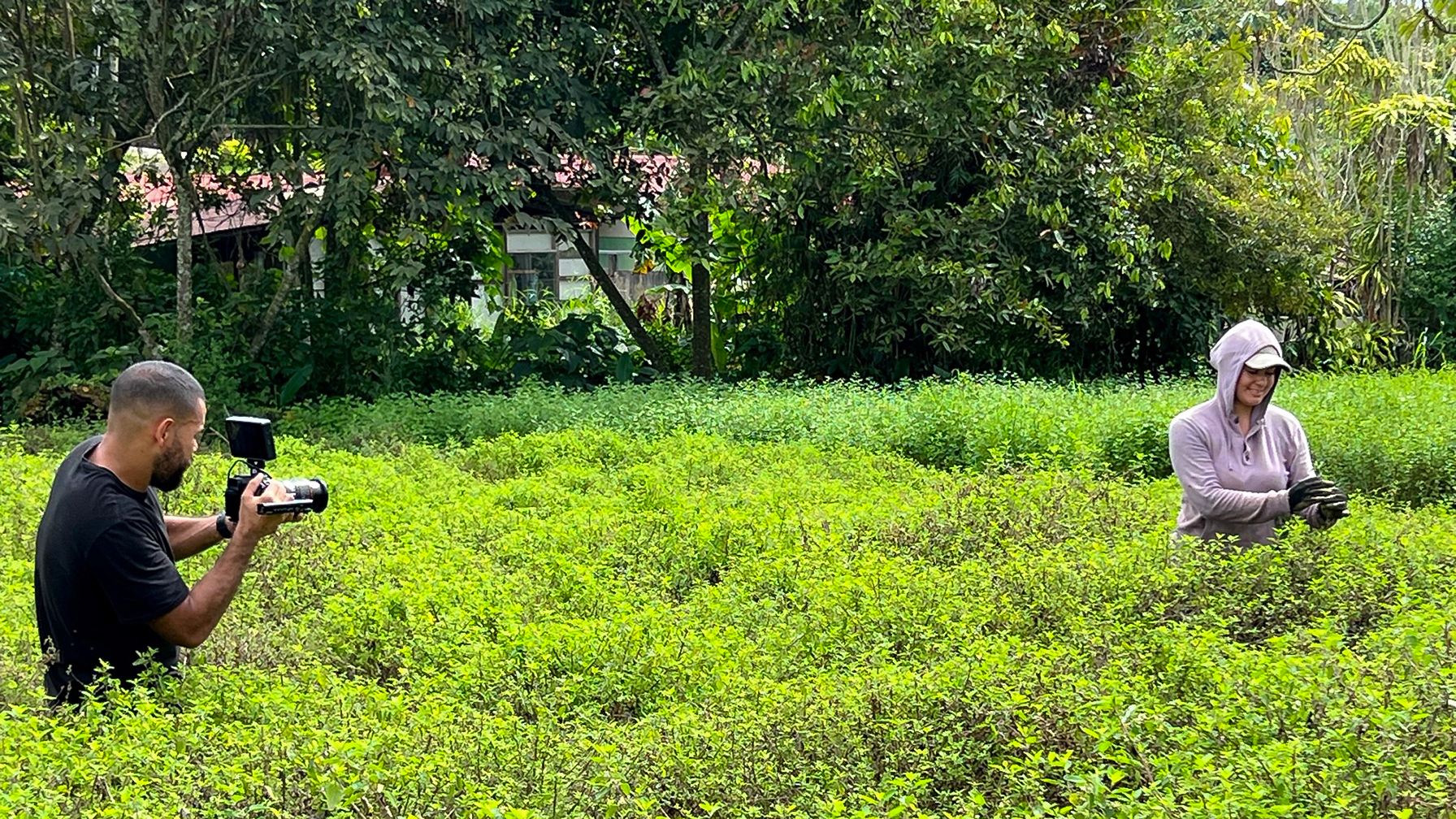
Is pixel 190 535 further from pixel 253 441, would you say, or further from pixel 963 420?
pixel 963 420

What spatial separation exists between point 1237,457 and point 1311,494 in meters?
0.33

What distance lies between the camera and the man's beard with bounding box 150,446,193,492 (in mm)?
4414

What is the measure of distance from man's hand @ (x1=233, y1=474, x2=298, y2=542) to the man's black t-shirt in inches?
10.0

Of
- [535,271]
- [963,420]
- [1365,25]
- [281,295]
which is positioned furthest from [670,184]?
[535,271]

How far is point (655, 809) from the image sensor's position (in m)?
3.92

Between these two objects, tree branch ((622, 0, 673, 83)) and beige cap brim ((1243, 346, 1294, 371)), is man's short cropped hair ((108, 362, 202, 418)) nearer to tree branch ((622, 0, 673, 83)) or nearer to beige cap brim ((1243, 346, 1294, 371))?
beige cap brim ((1243, 346, 1294, 371))

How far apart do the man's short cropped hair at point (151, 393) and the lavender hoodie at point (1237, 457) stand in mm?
3894

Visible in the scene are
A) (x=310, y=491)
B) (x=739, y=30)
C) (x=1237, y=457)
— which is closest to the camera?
(x=310, y=491)

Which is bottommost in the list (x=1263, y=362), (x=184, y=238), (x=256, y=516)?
(x=256, y=516)

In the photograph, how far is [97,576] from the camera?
4.28 m

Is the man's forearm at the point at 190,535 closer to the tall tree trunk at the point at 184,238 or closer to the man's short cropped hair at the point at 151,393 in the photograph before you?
the man's short cropped hair at the point at 151,393

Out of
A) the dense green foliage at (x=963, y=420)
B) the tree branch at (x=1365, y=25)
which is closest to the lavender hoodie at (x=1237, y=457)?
the dense green foliage at (x=963, y=420)

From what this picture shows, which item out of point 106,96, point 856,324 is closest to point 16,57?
point 106,96

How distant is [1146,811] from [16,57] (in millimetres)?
11937
